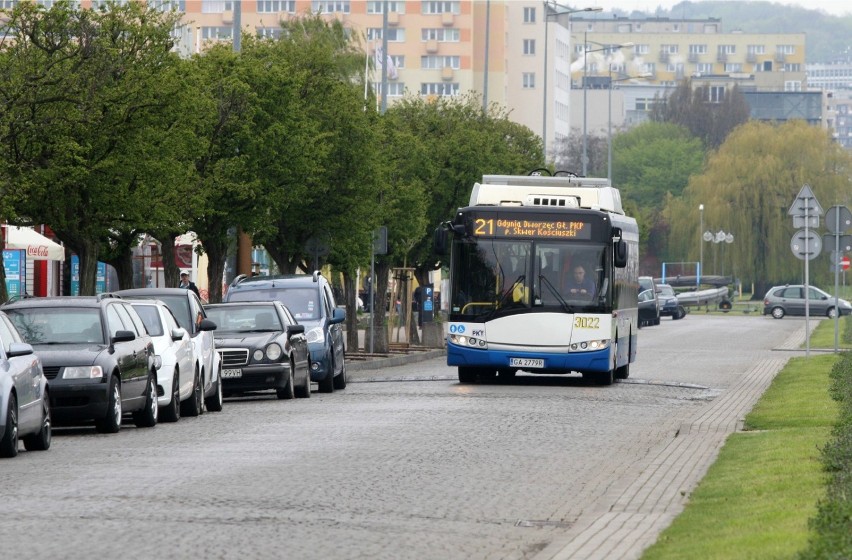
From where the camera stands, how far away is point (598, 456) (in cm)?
1800

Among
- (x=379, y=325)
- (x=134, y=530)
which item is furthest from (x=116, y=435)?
(x=379, y=325)

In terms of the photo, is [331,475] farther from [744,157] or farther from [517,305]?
[744,157]

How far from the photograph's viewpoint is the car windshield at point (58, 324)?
21.0 meters

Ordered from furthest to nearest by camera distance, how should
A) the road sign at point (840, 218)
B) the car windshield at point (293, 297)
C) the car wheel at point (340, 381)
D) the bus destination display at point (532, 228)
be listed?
the road sign at point (840, 218)
the car windshield at point (293, 297)
the car wheel at point (340, 381)
the bus destination display at point (532, 228)

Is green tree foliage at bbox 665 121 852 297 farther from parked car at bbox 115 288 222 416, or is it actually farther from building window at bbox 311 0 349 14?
parked car at bbox 115 288 222 416

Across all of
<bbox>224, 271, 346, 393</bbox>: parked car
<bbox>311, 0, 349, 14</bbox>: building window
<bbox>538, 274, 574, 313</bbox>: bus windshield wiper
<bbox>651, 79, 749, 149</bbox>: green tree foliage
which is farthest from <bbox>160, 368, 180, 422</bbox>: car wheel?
<bbox>651, 79, 749, 149</bbox>: green tree foliage

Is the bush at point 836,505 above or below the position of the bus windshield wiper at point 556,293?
below

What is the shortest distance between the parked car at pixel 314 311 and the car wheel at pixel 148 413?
27.7 feet

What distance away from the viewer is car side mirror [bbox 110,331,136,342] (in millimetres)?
20750

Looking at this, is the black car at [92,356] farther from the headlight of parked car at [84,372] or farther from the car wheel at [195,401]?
the car wheel at [195,401]

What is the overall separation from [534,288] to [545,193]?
6.72 feet

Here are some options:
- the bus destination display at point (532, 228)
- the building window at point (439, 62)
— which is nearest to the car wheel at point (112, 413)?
the bus destination display at point (532, 228)

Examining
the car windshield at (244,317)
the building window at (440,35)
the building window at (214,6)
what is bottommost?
the car windshield at (244,317)

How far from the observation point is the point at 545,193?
33281mm
